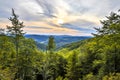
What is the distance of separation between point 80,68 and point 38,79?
73.2 ft

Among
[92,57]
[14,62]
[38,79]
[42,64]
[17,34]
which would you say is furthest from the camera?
[38,79]

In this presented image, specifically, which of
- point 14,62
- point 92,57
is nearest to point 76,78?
point 92,57

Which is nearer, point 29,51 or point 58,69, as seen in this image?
point 29,51

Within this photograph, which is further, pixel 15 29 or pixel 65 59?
pixel 65 59

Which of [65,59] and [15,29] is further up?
[15,29]

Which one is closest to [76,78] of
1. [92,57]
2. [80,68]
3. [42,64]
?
[80,68]

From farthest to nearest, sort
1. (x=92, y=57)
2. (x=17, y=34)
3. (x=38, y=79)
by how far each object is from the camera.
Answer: (x=38, y=79)
(x=92, y=57)
(x=17, y=34)

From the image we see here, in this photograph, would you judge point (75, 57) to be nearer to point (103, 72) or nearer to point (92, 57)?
point (92, 57)

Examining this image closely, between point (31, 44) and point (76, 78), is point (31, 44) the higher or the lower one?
the higher one

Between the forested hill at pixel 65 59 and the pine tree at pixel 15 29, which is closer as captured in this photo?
the forested hill at pixel 65 59

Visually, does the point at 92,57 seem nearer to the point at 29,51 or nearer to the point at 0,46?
the point at 29,51

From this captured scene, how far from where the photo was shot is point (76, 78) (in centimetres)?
6312

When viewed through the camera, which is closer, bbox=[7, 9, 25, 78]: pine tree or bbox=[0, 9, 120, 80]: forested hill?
bbox=[0, 9, 120, 80]: forested hill

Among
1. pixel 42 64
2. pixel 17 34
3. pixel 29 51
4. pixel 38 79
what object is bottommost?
pixel 38 79
